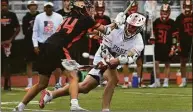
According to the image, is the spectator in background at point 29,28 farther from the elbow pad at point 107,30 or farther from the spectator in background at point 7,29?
the elbow pad at point 107,30

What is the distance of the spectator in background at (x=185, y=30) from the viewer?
19188mm

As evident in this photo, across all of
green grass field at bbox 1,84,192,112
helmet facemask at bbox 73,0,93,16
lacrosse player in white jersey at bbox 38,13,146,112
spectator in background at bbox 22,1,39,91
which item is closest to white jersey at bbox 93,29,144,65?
lacrosse player in white jersey at bbox 38,13,146,112

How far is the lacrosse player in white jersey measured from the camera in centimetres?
1107

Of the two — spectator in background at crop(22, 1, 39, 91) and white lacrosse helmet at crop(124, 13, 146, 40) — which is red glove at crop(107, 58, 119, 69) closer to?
white lacrosse helmet at crop(124, 13, 146, 40)

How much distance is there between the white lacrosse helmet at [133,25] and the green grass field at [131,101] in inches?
53.6

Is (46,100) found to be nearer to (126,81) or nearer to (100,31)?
(100,31)

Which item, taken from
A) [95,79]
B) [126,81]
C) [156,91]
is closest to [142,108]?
[95,79]

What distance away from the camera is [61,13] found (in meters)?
18.6

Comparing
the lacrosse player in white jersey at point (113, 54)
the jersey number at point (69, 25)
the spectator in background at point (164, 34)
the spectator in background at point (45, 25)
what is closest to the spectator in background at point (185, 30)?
the spectator in background at point (164, 34)

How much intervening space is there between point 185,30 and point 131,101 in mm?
5746

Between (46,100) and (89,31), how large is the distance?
127 centimetres

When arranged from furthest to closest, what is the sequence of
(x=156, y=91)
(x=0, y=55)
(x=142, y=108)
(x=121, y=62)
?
(x=0, y=55) → (x=156, y=91) → (x=142, y=108) → (x=121, y=62)

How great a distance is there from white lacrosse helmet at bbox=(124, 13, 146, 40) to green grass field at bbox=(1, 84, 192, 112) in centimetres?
136

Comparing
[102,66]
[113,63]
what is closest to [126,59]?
[113,63]
